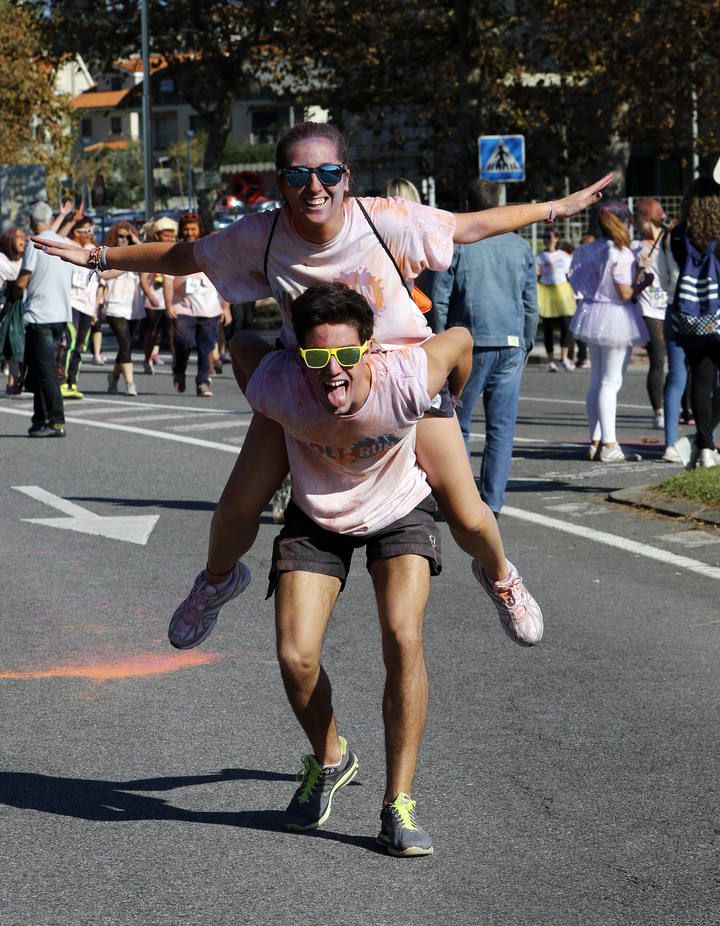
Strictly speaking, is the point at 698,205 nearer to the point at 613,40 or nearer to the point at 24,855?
the point at 24,855

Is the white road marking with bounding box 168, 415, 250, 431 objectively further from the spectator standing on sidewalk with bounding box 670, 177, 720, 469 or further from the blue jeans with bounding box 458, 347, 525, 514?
the blue jeans with bounding box 458, 347, 525, 514

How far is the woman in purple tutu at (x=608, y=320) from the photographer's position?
12.8 metres

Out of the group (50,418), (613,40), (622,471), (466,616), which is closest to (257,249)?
(466,616)

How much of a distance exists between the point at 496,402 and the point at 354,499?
219 inches

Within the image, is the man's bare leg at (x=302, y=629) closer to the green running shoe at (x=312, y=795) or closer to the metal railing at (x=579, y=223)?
the green running shoe at (x=312, y=795)

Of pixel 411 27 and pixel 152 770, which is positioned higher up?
pixel 411 27

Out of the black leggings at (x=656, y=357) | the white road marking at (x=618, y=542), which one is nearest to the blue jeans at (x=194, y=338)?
the black leggings at (x=656, y=357)

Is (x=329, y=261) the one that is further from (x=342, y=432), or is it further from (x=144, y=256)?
(x=144, y=256)

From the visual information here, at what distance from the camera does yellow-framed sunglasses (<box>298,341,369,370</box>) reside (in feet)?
14.0

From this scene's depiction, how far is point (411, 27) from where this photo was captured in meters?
31.8

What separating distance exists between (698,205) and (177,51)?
31139 mm

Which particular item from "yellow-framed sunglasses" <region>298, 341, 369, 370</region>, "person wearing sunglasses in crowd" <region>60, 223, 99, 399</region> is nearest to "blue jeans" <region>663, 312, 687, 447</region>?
"person wearing sunglasses in crowd" <region>60, 223, 99, 399</region>

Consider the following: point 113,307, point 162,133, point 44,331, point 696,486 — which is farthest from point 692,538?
point 162,133

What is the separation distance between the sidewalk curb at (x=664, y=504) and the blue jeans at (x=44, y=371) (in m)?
5.71
